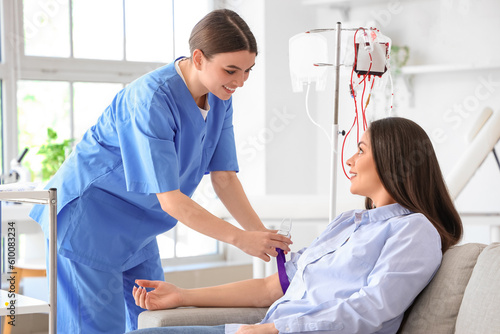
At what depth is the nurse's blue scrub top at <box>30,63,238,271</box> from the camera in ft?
5.20

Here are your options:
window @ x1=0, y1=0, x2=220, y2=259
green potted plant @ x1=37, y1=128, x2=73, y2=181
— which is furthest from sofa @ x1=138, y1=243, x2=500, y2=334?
window @ x1=0, y1=0, x2=220, y2=259

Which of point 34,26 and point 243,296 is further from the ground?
point 34,26

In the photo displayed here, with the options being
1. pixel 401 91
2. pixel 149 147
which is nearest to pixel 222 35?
pixel 149 147

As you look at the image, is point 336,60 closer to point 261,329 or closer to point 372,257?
point 372,257

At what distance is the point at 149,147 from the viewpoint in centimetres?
156

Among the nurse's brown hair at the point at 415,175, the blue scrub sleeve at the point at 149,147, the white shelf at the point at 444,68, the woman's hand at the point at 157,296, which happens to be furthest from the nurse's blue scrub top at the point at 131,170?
the white shelf at the point at 444,68

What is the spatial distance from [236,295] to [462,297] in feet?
1.98

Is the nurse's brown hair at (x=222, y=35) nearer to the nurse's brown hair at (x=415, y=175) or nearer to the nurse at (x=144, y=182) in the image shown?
the nurse at (x=144, y=182)

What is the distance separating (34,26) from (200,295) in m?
2.24

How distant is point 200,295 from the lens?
166cm

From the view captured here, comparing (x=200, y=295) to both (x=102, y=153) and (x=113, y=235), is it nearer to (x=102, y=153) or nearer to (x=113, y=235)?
(x=113, y=235)

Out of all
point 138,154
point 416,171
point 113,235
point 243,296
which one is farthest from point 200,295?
point 416,171

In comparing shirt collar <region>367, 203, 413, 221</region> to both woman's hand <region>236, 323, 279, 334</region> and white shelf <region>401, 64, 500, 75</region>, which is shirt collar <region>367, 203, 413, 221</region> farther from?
white shelf <region>401, 64, 500, 75</region>

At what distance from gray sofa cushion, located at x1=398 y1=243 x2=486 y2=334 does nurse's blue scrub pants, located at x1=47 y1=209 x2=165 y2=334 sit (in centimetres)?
77
